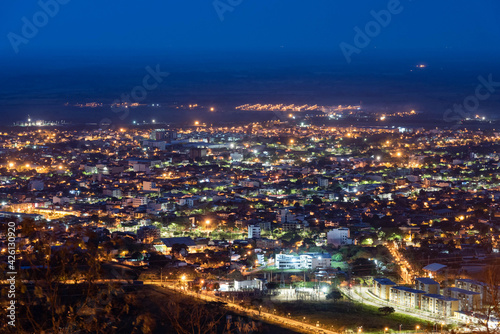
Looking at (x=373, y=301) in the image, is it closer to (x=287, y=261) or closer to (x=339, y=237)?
(x=287, y=261)

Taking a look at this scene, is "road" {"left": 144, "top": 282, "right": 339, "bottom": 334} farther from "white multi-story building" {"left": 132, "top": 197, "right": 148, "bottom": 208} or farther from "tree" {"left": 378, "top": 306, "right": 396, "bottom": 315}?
"white multi-story building" {"left": 132, "top": 197, "right": 148, "bottom": 208}

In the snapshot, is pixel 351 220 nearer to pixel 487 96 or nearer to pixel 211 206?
pixel 211 206

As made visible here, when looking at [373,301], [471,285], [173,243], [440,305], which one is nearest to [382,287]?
[373,301]

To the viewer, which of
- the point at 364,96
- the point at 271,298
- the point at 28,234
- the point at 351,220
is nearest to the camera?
the point at 28,234

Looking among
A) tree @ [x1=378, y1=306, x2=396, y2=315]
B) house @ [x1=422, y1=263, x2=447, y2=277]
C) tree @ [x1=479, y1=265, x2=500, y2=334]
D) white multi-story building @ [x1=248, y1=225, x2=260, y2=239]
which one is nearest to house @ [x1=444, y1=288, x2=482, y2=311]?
tree @ [x1=479, y1=265, x2=500, y2=334]

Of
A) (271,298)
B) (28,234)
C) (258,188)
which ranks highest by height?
(258,188)

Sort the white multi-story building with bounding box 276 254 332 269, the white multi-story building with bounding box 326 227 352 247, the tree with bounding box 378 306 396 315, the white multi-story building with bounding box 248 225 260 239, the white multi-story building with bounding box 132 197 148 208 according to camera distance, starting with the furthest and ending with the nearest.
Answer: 1. the white multi-story building with bounding box 132 197 148 208
2. the white multi-story building with bounding box 248 225 260 239
3. the white multi-story building with bounding box 326 227 352 247
4. the white multi-story building with bounding box 276 254 332 269
5. the tree with bounding box 378 306 396 315

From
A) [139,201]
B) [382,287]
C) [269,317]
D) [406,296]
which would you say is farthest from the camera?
[139,201]

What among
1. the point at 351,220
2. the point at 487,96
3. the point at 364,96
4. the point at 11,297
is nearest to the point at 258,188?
the point at 351,220
